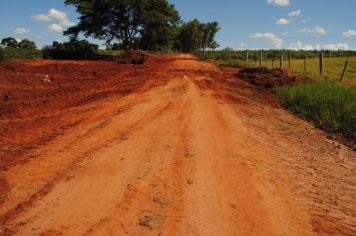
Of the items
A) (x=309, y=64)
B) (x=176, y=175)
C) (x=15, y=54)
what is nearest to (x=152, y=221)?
(x=176, y=175)

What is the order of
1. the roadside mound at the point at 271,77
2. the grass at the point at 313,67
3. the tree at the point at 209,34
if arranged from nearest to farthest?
the roadside mound at the point at 271,77
the grass at the point at 313,67
the tree at the point at 209,34

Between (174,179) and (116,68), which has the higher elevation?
(116,68)

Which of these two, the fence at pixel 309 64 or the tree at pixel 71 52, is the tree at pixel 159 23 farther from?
the tree at pixel 71 52

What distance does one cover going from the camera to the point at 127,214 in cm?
523

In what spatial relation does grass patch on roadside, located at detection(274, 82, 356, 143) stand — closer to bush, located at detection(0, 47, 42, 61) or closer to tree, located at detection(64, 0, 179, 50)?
bush, located at detection(0, 47, 42, 61)

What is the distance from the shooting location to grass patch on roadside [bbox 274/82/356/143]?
361 inches

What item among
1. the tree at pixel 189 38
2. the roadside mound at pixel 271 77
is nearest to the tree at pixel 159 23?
the roadside mound at pixel 271 77

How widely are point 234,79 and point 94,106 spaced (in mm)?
5779

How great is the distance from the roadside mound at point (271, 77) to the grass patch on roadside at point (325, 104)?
78 centimetres

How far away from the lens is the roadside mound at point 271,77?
13.6 metres

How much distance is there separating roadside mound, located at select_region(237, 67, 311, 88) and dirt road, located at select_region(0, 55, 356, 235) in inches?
140

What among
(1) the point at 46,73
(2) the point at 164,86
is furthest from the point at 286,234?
(1) the point at 46,73

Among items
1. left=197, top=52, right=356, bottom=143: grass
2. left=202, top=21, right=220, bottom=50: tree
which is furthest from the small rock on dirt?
left=202, top=21, right=220, bottom=50: tree

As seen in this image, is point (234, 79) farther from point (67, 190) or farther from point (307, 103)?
point (67, 190)
